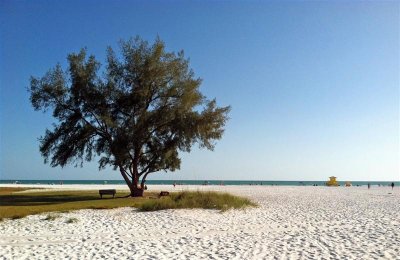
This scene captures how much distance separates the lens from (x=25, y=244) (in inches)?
508

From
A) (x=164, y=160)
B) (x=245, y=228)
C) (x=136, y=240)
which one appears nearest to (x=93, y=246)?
(x=136, y=240)

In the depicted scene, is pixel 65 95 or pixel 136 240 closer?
pixel 136 240

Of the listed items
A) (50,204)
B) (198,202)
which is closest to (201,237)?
(198,202)

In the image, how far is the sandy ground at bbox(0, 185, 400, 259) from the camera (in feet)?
37.3

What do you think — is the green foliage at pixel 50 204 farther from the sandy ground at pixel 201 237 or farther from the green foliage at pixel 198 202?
the green foliage at pixel 198 202

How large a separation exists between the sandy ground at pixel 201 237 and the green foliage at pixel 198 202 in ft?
8.52

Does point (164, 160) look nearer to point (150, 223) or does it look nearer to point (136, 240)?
point (150, 223)

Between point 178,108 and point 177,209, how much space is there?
40.7 feet

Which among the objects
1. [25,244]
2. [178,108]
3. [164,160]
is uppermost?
[178,108]

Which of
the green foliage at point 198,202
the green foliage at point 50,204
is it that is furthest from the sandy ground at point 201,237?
the green foliage at point 198,202

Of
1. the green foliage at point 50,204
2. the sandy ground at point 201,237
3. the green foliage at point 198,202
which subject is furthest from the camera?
the green foliage at point 198,202

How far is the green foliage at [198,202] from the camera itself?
926 inches

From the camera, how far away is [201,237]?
14.1 metres

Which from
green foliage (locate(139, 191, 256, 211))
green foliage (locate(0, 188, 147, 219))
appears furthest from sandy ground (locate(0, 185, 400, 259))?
green foliage (locate(139, 191, 256, 211))
